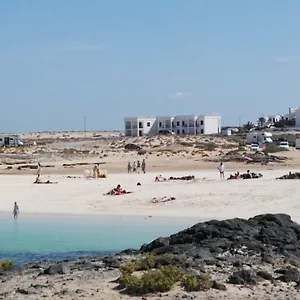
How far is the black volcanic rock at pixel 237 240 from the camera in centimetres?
1480

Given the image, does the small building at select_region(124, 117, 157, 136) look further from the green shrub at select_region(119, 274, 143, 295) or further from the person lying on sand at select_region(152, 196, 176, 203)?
the green shrub at select_region(119, 274, 143, 295)

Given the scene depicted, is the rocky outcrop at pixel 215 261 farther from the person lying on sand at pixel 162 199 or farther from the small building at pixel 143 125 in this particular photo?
the small building at pixel 143 125

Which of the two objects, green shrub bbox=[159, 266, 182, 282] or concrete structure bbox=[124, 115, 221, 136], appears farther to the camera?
concrete structure bbox=[124, 115, 221, 136]

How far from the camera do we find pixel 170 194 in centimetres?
3256

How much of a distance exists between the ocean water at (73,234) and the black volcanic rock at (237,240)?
4703 millimetres

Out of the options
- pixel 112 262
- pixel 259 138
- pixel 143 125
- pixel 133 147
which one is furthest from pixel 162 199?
pixel 143 125

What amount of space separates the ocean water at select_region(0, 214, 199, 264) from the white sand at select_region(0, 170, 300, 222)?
1.57m

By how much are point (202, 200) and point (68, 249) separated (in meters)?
10.3

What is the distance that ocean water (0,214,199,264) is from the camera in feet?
67.2

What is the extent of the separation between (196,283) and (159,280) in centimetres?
65

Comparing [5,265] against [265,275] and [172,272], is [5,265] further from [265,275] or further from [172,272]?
[265,275]

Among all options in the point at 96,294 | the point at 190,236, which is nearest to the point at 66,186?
the point at 190,236

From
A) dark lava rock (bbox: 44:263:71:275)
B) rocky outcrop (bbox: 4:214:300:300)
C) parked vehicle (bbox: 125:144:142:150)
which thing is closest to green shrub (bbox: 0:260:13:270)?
rocky outcrop (bbox: 4:214:300:300)

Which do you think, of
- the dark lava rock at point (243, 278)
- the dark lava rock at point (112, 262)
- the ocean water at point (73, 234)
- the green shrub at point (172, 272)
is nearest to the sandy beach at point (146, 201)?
the dark lava rock at point (243, 278)
